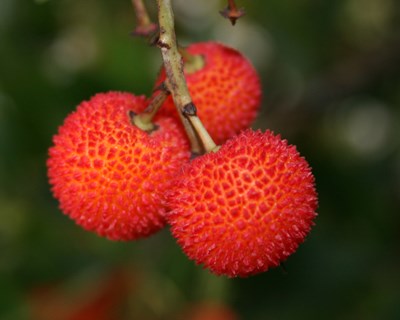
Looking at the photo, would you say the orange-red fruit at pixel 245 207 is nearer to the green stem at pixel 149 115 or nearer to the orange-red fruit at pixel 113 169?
the orange-red fruit at pixel 113 169

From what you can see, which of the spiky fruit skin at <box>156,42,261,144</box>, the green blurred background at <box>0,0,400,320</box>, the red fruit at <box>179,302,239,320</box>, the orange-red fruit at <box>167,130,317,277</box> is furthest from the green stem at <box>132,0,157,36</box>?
the red fruit at <box>179,302,239,320</box>

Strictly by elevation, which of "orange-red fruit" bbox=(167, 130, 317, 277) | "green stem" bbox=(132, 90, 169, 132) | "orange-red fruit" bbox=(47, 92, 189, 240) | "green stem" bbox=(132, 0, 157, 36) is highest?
"green stem" bbox=(132, 0, 157, 36)

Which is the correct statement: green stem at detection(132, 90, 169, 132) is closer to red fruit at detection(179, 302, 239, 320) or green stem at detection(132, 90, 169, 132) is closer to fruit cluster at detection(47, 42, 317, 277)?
fruit cluster at detection(47, 42, 317, 277)

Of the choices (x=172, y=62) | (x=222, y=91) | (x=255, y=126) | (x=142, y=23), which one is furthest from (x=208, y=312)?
(x=172, y=62)

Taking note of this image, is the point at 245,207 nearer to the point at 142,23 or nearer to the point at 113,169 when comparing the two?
the point at 113,169

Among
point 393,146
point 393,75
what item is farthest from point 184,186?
point 393,146

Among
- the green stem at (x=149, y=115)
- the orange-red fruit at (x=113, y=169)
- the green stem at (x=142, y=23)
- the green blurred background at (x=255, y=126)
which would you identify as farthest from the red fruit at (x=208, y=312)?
the green stem at (x=142, y=23)

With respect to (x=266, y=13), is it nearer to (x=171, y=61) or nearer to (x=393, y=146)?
(x=393, y=146)
